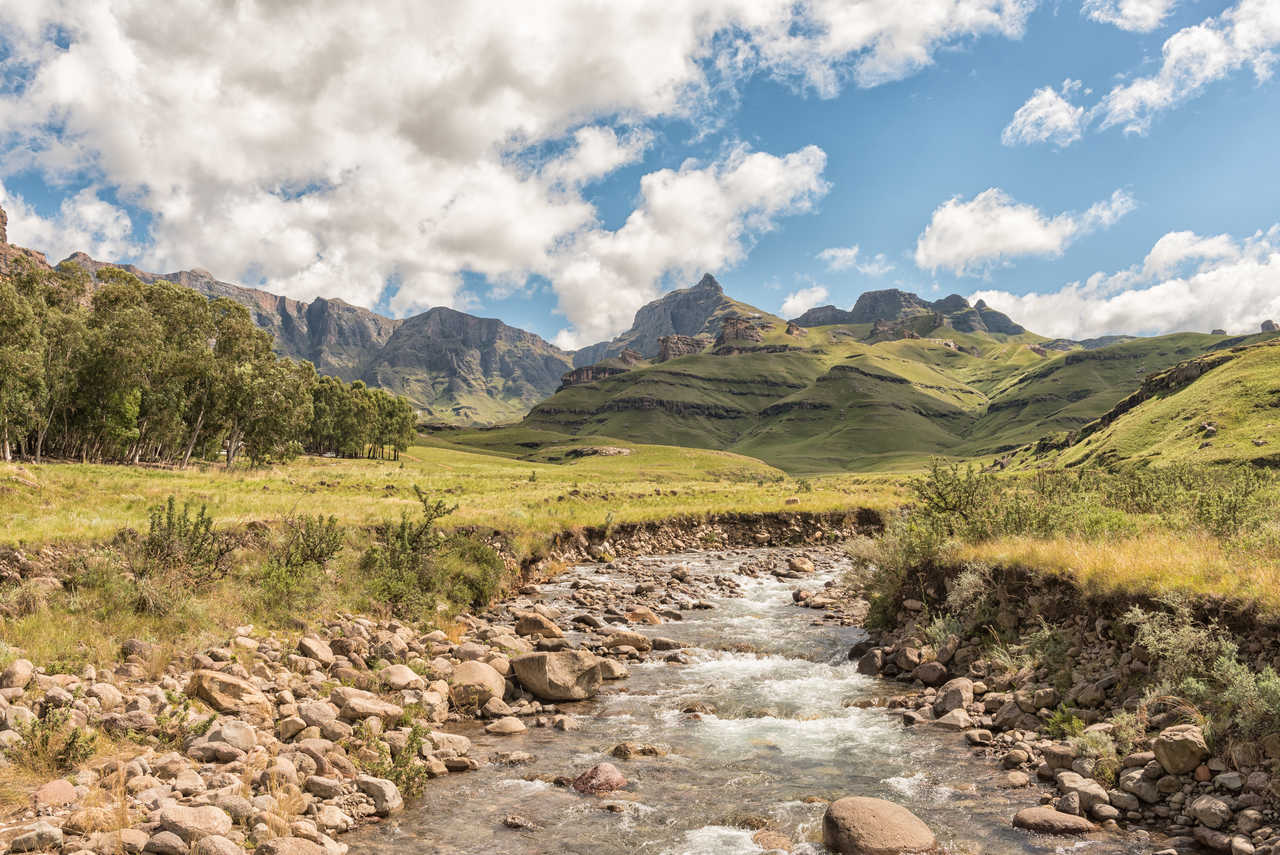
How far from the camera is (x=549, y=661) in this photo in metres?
18.2

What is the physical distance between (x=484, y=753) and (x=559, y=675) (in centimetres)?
385

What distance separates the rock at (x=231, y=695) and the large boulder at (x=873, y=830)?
11544 millimetres

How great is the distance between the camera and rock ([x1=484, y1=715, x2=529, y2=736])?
15562 millimetres

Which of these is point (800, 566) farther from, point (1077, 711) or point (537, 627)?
point (1077, 711)

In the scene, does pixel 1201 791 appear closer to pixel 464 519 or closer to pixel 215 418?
pixel 464 519

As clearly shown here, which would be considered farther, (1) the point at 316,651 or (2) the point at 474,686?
(1) the point at 316,651

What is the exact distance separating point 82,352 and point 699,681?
70342mm

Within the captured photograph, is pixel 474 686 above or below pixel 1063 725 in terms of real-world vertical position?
below

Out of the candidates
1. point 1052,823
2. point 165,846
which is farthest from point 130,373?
point 1052,823

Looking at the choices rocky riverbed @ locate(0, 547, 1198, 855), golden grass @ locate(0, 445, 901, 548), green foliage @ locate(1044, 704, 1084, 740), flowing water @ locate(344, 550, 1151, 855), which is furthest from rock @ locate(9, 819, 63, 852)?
green foliage @ locate(1044, 704, 1084, 740)

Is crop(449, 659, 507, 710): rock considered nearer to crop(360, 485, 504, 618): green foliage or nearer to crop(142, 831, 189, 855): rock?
crop(360, 485, 504, 618): green foliage

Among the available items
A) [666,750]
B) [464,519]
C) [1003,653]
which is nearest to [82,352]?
[464,519]

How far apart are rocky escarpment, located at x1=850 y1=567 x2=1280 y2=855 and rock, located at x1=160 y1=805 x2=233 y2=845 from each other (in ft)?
41.4

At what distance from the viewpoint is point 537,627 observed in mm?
23500
